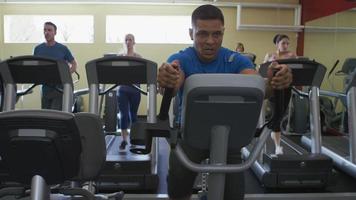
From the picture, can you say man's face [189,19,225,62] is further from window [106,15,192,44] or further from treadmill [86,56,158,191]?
window [106,15,192,44]

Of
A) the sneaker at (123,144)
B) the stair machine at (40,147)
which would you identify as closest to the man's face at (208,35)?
the stair machine at (40,147)

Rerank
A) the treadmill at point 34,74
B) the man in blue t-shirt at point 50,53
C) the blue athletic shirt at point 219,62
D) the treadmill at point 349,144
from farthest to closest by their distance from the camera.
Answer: the man in blue t-shirt at point 50,53 < the treadmill at point 349,144 < the treadmill at point 34,74 < the blue athletic shirt at point 219,62

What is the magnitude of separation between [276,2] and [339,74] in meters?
2.55

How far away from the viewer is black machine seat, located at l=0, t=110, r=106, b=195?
1317 millimetres

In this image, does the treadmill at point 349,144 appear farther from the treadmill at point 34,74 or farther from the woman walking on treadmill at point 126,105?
the treadmill at point 34,74

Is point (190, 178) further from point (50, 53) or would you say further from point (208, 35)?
point (50, 53)

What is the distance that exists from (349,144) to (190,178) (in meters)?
3.03

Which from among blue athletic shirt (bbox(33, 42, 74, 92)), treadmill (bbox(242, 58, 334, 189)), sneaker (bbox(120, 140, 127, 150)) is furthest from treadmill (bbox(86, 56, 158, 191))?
blue athletic shirt (bbox(33, 42, 74, 92))

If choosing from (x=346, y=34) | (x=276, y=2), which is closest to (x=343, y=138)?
(x=346, y=34)

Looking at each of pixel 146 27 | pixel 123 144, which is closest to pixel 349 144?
pixel 123 144

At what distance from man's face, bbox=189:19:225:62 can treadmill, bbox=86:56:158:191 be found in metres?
1.53

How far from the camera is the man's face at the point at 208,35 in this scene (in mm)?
1621

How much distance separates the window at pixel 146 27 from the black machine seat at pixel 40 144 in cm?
640

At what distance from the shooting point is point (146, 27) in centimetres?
769
